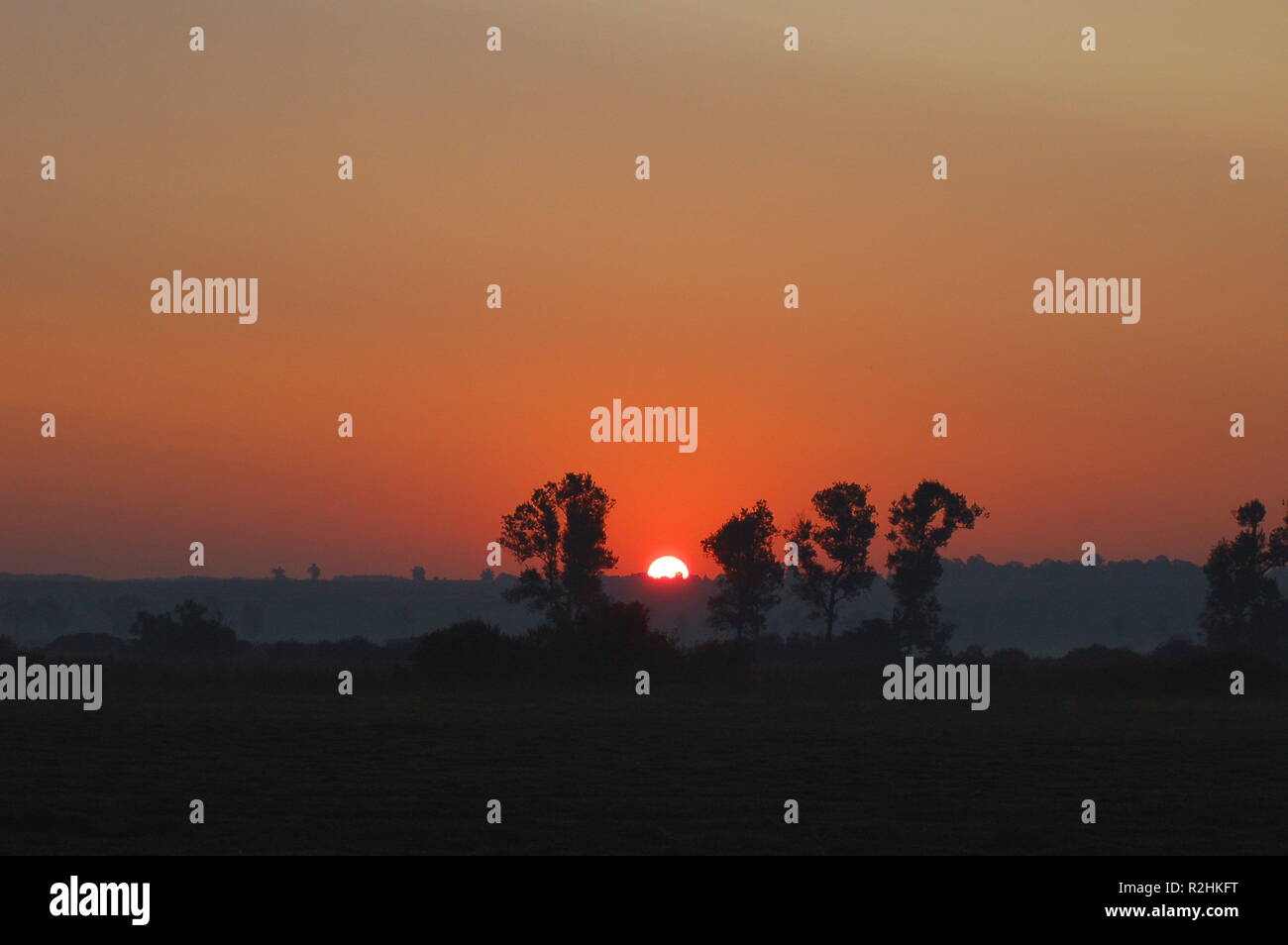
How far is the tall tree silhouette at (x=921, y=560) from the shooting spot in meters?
123

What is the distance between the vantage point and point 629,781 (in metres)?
33.5

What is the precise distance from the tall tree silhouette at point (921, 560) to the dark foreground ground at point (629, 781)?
59.2 metres

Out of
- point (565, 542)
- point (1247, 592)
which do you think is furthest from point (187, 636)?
point (1247, 592)

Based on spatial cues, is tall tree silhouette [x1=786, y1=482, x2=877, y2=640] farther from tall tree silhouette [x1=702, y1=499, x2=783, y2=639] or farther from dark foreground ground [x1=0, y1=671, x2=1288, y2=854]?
dark foreground ground [x1=0, y1=671, x2=1288, y2=854]

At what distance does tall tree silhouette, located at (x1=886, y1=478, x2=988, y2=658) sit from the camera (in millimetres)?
122812

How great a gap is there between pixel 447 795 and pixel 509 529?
296ft

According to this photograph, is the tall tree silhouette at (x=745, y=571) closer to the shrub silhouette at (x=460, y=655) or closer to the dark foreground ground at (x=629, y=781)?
the shrub silhouette at (x=460, y=655)

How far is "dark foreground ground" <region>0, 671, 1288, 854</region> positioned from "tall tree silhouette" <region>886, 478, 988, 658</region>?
2330 inches
